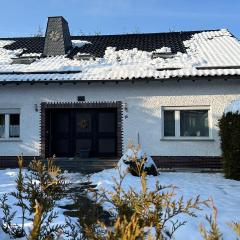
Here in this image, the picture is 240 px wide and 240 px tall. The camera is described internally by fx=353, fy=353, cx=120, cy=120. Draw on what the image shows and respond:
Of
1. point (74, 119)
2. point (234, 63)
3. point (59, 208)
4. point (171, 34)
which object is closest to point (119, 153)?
point (74, 119)

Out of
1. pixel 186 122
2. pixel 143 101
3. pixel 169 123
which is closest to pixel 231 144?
pixel 186 122

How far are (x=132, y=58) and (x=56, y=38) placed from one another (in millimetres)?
4494

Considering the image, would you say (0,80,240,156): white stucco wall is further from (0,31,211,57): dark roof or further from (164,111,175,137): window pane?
(0,31,211,57): dark roof

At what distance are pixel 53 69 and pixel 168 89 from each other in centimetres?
480

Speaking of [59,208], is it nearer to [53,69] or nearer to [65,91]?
[65,91]

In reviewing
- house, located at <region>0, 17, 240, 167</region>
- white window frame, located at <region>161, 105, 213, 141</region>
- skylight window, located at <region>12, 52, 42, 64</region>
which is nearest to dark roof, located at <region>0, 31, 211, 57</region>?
house, located at <region>0, 17, 240, 167</region>

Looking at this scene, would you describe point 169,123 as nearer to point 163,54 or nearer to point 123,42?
point 163,54

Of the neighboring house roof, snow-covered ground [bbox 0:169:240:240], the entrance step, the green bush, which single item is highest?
the neighboring house roof

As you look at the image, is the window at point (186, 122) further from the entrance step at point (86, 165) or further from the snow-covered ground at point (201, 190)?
the entrance step at point (86, 165)

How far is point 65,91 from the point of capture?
45.9 ft

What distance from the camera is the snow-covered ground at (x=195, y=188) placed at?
5305 mm

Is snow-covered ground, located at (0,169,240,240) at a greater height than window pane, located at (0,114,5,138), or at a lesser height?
lesser

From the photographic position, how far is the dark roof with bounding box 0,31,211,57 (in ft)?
56.6

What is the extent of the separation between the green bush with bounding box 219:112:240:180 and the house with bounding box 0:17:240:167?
229 cm
